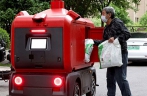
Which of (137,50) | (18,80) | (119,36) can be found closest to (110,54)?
(119,36)

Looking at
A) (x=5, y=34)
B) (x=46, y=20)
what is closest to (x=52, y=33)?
(x=46, y=20)

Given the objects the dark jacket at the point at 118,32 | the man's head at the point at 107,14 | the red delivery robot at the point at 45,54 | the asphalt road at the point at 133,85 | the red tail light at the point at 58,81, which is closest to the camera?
the red delivery robot at the point at 45,54

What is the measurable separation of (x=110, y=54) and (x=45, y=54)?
1.21 m

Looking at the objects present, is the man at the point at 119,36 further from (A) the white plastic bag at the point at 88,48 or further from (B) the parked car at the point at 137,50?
(B) the parked car at the point at 137,50

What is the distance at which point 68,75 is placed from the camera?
7.23 meters

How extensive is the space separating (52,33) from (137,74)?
819 centimetres

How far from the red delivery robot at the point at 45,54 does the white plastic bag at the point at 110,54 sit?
1.58 ft

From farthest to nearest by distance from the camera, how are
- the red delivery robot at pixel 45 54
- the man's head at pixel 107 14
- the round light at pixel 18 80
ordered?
the man's head at pixel 107 14 < the round light at pixel 18 80 < the red delivery robot at pixel 45 54

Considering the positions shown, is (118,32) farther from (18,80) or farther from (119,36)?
(18,80)

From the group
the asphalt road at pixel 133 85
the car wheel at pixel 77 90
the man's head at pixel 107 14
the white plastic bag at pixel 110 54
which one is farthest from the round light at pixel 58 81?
the asphalt road at pixel 133 85

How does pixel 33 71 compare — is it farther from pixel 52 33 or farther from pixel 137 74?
pixel 137 74

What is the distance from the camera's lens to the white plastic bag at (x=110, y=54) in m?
7.67

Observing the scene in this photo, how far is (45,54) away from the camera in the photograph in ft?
23.3

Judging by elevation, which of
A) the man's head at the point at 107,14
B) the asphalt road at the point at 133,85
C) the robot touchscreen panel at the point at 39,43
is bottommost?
the asphalt road at the point at 133,85
